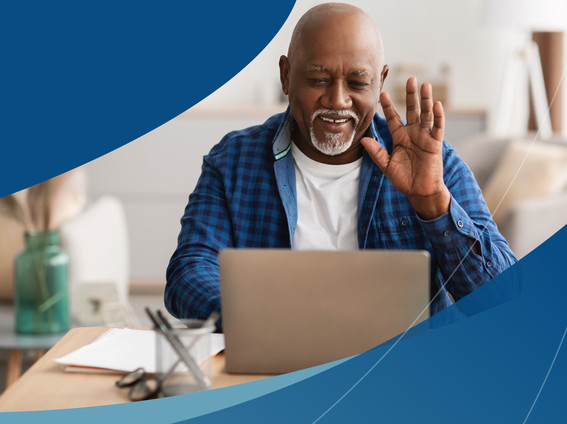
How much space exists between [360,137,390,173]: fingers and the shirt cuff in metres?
0.10

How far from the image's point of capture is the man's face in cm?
122

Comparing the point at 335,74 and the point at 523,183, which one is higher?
the point at 335,74

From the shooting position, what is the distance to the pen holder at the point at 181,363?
0.79m

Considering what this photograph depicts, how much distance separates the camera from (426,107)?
1.12m

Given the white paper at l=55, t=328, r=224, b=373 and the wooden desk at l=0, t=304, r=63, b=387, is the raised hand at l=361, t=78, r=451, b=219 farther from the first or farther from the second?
the wooden desk at l=0, t=304, r=63, b=387

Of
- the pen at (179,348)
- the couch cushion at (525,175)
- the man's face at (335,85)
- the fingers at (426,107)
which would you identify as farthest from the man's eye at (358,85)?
the couch cushion at (525,175)

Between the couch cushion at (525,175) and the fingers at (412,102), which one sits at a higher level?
the fingers at (412,102)

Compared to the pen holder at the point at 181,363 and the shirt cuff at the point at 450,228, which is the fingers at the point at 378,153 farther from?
the pen holder at the point at 181,363

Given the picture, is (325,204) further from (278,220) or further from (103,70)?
(103,70)

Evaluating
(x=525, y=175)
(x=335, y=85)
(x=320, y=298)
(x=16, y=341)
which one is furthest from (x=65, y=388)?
(x=525, y=175)

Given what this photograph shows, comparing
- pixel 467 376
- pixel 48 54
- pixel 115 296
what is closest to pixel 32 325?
pixel 115 296

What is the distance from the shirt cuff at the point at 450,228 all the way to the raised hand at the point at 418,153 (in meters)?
0.01

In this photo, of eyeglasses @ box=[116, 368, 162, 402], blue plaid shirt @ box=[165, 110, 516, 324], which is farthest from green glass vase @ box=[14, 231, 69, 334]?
eyeglasses @ box=[116, 368, 162, 402]

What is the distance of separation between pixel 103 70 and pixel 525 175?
1.72 meters
